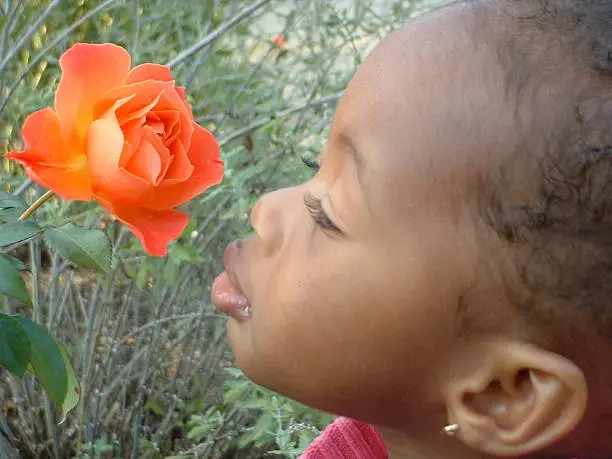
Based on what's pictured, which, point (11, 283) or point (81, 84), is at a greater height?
point (81, 84)

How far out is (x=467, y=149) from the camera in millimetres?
659

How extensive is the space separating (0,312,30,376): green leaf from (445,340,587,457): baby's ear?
408 millimetres

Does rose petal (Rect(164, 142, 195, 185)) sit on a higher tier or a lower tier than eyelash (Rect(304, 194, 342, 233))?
higher

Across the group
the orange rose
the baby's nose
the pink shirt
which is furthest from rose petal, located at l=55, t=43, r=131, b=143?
the pink shirt

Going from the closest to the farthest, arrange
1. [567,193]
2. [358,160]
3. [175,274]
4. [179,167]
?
[567,193]
[358,160]
[179,167]
[175,274]

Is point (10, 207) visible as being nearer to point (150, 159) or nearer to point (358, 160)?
point (150, 159)

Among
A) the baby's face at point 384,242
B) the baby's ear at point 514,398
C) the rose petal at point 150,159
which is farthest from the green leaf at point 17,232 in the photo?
the baby's ear at point 514,398

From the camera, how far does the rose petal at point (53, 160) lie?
30.9 inches

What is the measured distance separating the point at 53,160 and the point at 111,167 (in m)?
0.07

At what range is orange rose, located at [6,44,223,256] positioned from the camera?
0.79 meters

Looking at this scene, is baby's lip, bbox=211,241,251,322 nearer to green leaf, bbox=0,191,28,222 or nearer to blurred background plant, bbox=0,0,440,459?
green leaf, bbox=0,191,28,222

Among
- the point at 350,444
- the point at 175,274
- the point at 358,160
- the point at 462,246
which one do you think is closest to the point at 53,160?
the point at 358,160

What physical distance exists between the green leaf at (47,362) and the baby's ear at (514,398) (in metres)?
0.40

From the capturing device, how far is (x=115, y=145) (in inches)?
31.1
